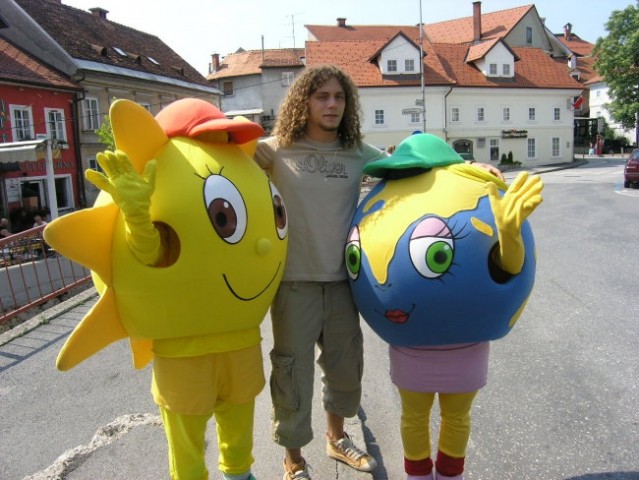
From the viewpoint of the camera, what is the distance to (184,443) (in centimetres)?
252

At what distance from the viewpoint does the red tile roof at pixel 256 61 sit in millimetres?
43228

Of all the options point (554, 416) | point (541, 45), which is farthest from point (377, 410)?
point (541, 45)

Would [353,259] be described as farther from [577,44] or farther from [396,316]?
[577,44]

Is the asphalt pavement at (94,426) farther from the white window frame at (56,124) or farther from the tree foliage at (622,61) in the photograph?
the tree foliage at (622,61)

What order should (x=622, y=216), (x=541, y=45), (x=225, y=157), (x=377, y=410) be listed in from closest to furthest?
(x=225, y=157), (x=377, y=410), (x=622, y=216), (x=541, y=45)

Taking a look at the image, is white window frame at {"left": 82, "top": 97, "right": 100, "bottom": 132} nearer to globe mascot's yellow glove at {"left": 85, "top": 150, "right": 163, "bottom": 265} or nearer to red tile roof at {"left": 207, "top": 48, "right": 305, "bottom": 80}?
red tile roof at {"left": 207, "top": 48, "right": 305, "bottom": 80}

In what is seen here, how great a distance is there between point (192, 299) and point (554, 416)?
8.64 ft

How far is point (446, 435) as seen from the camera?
2701 millimetres

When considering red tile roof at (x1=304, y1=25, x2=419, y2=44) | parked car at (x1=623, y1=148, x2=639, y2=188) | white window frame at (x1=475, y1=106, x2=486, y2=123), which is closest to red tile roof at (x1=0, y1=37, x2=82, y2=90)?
parked car at (x1=623, y1=148, x2=639, y2=188)

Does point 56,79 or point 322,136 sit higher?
point 56,79

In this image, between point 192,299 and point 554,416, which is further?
point 554,416

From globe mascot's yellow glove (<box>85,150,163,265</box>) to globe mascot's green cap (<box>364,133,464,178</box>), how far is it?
1104mm

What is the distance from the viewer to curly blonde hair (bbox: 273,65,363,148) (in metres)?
2.87

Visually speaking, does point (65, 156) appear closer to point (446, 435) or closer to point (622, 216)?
point (622, 216)
